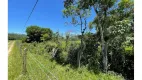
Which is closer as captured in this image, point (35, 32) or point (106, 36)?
point (106, 36)

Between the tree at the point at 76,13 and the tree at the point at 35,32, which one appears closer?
the tree at the point at 76,13

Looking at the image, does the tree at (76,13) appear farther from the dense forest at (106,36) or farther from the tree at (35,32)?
the tree at (35,32)

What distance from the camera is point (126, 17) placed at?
661 cm

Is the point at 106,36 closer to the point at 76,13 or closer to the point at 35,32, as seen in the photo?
the point at 76,13

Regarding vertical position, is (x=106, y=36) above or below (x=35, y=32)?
below

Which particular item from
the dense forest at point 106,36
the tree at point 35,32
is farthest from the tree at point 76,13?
the tree at point 35,32

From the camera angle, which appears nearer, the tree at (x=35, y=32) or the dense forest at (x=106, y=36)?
the dense forest at (x=106, y=36)

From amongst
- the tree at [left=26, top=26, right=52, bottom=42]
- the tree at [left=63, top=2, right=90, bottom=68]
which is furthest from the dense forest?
the tree at [left=26, top=26, right=52, bottom=42]

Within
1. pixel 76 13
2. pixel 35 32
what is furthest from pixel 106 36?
pixel 35 32

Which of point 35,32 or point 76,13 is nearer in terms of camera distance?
point 76,13
